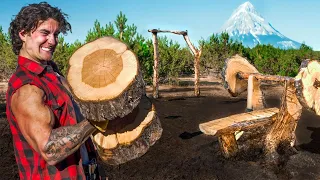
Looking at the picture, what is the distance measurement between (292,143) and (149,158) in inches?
117

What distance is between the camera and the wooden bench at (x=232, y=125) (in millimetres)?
5527

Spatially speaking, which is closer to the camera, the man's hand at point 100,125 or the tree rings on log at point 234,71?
the man's hand at point 100,125

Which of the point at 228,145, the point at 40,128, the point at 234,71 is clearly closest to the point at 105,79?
the point at 40,128

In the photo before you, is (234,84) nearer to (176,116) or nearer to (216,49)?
(176,116)

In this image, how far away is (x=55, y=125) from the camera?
1.90m

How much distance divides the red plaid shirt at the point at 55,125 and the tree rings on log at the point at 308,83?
454 centimetres

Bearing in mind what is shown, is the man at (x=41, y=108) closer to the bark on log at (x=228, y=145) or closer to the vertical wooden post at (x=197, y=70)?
the bark on log at (x=228, y=145)

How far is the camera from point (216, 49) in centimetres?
2133

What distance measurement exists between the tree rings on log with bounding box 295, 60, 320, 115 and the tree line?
36.5 feet

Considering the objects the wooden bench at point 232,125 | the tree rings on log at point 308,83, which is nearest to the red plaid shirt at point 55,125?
the wooden bench at point 232,125

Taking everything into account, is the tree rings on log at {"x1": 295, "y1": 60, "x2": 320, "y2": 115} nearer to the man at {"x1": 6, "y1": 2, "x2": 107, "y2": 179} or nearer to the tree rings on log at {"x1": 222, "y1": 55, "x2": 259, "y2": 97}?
the tree rings on log at {"x1": 222, "y1": 55, "x2": 259, "y2": 97}

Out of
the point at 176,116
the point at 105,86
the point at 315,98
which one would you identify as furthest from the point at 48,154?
the point at 176,116

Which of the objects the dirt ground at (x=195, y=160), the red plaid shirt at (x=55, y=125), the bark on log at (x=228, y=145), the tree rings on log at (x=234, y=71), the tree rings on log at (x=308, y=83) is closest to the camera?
the red plaid shirt at (x=55, y=125)

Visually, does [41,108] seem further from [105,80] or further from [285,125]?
[285,125]
